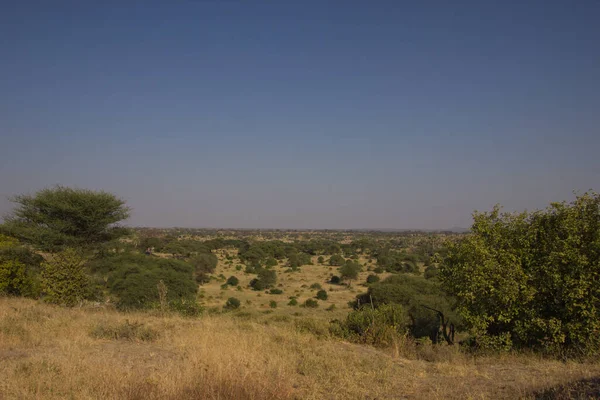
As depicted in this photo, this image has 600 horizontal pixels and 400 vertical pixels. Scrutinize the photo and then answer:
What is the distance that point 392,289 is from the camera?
25.1 m

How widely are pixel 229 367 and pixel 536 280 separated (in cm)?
873

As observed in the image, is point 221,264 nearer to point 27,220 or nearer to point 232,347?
point 27,220

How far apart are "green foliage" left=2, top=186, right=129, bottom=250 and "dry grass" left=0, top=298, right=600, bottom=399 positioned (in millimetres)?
11323

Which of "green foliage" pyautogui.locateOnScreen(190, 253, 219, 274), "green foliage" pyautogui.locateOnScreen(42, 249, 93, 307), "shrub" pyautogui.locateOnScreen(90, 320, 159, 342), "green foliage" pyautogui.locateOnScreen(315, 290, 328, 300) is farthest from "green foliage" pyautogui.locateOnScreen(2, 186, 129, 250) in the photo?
"green foliage" pyautogui.locateOnScreen(190, 253, 219, 274)

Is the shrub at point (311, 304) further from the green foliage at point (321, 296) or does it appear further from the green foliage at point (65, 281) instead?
the green foliage at point (65, 281)

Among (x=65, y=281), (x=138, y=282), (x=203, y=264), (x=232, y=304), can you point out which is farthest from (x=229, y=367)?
(x=203, y=264)

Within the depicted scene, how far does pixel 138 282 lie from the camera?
22953 mm

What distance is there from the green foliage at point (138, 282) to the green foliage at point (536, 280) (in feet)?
51.4

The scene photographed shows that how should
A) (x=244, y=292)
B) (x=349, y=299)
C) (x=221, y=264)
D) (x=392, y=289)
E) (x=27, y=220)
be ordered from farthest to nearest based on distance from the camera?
(x=221, y=264) → (x=244, y=292) → (x=349, y=299) → (x=392, y=289) → (x=27, y=220)

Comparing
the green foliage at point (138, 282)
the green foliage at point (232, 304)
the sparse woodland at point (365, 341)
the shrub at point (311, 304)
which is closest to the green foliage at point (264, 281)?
the green foliage at point (232, 304)

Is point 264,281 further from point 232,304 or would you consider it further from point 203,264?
point 232,304

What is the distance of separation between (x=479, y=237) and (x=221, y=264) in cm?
4719

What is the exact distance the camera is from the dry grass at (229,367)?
550 cm

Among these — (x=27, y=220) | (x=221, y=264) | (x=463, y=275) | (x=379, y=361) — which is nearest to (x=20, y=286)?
→ (x=27, y=220)
